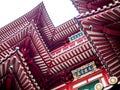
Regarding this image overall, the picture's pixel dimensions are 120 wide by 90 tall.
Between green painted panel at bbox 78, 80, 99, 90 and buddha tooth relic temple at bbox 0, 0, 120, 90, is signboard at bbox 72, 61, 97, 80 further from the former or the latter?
green painted panel at bbox 78, 80, 99, 90

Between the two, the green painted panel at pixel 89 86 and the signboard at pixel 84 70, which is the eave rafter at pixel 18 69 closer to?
the green painted panel at pixel 89 86

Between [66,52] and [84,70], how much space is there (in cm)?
118

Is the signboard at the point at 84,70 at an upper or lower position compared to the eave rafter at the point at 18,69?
lower

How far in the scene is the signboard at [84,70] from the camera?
527 inches

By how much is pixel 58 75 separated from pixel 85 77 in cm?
144

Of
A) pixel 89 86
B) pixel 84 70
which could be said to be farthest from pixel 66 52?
pixel 89 86

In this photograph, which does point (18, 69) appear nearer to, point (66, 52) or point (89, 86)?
point (66, 52)

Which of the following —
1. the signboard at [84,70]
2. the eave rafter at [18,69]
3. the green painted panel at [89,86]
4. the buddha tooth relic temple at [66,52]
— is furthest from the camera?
the signboard at [84,70]

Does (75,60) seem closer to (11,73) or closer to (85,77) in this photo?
(85,77)

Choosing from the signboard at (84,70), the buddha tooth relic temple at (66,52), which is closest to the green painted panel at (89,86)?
the buddha tooth relic temple at (66,52)

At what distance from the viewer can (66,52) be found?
13477mm

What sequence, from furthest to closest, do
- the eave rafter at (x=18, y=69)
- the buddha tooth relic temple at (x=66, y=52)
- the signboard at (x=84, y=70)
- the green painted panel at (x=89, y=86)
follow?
the signboard at (x=84, y=70) → the green painted panel at (x=89, y=86) → the eave rafter at (x=18, y=69) → the buddha tooth relic temple at (x=66, y=52)

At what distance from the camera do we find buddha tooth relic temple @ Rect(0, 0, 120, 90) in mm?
10883

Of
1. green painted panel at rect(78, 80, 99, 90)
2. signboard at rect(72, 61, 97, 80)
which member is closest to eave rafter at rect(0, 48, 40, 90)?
green painted panel at rect(78, 80, 99, 90)
